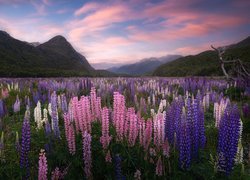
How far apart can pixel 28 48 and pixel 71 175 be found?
169980mm

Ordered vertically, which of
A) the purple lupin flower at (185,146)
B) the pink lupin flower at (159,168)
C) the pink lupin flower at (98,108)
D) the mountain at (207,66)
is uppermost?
the mountain at (207,66)

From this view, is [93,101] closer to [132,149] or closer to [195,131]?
[132,149]

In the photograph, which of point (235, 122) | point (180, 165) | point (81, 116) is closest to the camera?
point (235, 122)

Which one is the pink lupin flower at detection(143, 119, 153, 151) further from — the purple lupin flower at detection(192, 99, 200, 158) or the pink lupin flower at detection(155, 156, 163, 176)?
the purple lupin flower at detection(192, 99, 200, 158)

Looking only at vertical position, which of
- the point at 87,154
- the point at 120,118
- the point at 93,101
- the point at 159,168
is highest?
the point at 93,101

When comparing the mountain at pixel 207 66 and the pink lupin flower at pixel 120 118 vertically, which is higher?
the mountain at pixel 207 66

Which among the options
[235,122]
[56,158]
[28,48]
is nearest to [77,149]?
[56,158]

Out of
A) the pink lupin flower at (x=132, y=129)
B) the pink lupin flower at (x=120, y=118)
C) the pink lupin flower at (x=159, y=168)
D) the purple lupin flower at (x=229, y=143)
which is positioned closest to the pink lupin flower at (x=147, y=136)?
the pink lupin flower at (x=132, y=129)

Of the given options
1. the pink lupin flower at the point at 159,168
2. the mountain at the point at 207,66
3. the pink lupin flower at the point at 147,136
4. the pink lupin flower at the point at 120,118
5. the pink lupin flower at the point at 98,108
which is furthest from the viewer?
the mountain at the point at 207,66

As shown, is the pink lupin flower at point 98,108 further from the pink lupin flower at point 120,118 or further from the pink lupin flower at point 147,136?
the pink lupin flower at point 147,136

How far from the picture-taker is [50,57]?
17188cm

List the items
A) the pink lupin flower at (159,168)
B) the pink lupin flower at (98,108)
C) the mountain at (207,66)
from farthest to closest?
the mountain at (207,66), the pink lupin flower at (98,108), the pink lupin flower at (159,168)

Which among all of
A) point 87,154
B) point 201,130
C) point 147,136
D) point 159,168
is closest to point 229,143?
point 201,130

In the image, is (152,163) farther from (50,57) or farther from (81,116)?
(50,57)
